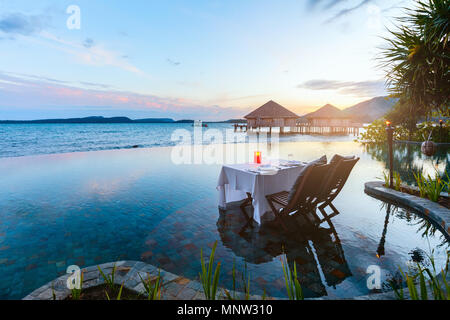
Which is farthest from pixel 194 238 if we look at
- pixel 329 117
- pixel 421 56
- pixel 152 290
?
pixel 329 117

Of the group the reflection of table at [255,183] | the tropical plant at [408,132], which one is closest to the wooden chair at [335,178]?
the reflection of table at [255,183]

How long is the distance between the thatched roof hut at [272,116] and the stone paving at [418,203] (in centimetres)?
2487

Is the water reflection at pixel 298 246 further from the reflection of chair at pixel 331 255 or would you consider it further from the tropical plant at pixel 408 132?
the tropical plant at pixel 408 132

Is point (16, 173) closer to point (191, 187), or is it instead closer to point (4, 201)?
point (4, 201)

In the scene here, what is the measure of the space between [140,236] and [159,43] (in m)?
11.1

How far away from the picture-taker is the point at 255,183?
129 inches

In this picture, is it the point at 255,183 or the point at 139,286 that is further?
the point at 255,183

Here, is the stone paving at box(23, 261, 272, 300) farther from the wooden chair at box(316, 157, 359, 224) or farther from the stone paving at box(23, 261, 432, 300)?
the wooden chair at box(316, 157, 359, 224)

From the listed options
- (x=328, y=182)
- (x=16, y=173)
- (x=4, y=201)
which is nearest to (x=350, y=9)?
(x=328, y=182)

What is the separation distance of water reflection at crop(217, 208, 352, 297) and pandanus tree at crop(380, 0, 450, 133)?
4049 millimetres

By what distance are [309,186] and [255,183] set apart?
754mm

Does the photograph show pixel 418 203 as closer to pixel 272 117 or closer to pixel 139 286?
pixel 139 286

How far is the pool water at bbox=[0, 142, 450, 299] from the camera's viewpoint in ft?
7.40

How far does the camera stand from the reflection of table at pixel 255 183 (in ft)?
10.9
